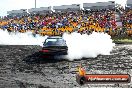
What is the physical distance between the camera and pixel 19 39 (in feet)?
156

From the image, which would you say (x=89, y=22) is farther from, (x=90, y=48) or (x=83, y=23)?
(x=90, y=48)

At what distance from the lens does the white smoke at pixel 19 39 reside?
44.3 metres

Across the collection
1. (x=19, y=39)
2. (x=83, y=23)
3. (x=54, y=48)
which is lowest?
(x=19, y=39)

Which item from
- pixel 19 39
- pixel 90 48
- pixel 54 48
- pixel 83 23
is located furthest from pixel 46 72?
pixel 83 23

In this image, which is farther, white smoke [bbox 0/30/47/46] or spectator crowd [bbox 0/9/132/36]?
spectator crowd [bbox 0/9/132/36]

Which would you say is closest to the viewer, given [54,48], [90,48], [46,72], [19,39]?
[46,72]

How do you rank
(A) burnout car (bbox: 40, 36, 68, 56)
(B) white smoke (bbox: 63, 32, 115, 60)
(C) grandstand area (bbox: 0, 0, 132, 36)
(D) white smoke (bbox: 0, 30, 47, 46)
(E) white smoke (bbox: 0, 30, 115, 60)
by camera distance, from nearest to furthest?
(A) burnout car (bbox: 40, 36, 68, 56), (B) white smoke (bbox: 63, 32, 115, 60), (E) white smoke (bbox: 0, 30, 115, 60), (D) white smoke (bbox: 0, 30, 47, 46), (C) grandstand area (bbox: 0, 0, 132, 36)

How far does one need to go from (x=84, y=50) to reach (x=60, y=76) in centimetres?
1001

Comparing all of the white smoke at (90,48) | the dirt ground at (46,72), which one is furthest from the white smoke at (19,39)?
the dirt ground at (46,72)

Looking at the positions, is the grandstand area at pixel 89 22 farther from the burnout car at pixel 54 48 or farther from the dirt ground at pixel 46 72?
the dirt ground at pixel 46 72

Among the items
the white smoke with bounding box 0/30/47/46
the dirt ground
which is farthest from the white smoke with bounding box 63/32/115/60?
the white smoke with bounding box 0/30/47/46

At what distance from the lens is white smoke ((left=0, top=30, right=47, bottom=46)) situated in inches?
1746

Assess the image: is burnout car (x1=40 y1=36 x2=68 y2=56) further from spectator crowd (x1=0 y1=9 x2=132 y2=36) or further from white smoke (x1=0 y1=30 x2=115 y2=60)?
spectator crowd (x1=0 y1=9 x2=132 y2=36)

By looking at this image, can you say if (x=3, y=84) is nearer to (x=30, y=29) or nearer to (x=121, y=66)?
(x=121, y=66)
